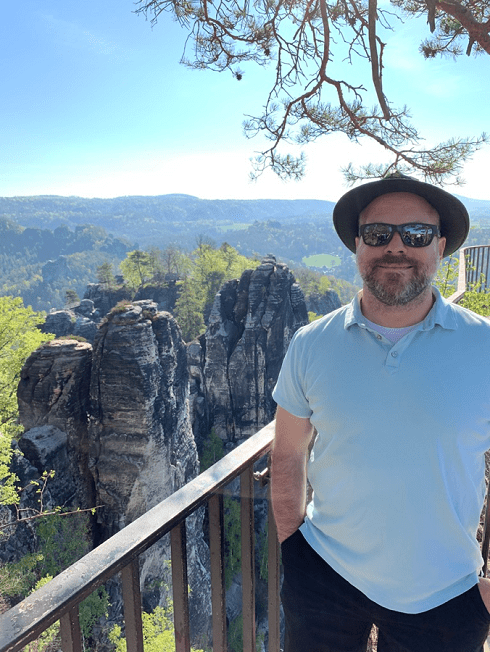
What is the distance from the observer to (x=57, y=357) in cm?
1488

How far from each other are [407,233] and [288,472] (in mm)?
1066

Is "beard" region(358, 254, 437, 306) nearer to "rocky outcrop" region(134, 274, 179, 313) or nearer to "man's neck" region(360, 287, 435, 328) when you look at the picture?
→ "man's neck" region(360, 287, 435, 328)

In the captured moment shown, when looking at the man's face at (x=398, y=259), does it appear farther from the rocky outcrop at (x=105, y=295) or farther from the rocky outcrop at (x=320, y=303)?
the rocky outcrop at (x=320, y=303)

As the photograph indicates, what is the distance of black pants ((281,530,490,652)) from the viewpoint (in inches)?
57.3

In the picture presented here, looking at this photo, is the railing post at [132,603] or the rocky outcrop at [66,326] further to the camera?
the rocky outcrop at [66,326]

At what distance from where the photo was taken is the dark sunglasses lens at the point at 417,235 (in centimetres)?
168

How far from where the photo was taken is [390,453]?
4.77 ft

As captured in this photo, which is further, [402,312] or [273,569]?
[273,569]

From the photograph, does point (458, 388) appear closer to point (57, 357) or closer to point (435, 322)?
point (435, 322)

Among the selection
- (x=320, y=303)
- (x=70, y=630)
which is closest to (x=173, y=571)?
(x=70, y=630)

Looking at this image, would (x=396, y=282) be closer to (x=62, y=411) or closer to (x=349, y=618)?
(x=349, y=618)

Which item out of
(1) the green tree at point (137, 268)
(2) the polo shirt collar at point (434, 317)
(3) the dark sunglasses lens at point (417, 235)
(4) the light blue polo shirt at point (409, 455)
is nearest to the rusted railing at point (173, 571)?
(4) the light blue polo shirt at point (409, 455)

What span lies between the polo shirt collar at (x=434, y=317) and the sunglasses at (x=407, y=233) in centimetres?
22

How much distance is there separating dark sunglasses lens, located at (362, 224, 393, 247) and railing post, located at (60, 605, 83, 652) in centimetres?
152
